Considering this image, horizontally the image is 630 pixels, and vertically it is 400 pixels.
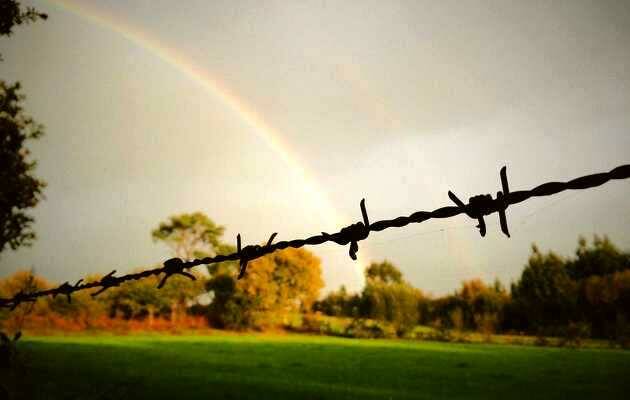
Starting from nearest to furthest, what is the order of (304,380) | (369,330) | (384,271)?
(304,380) → (369,330) → (384,271)

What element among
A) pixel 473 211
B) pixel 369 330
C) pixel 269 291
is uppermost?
pixel 473 211

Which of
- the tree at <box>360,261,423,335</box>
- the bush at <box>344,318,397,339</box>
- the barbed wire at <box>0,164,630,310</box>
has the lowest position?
the bush at <box>344,318,397,339</box>

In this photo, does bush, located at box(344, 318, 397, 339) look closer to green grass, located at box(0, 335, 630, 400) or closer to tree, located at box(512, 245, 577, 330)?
tree, located at box(512, 245, 577, 330)

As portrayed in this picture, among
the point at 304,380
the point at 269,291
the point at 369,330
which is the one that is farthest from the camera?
the point at 269,291

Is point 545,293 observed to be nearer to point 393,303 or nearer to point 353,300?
point 393,303

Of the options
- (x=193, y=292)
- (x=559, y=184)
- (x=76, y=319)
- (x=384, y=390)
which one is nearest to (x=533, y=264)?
(x=384, y=390)

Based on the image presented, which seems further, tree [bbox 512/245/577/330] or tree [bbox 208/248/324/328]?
tree [bbox 208/248/324/328]

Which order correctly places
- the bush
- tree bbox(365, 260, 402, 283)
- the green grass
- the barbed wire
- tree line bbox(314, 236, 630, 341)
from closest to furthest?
the barbed wire < the green grass < tree line bbox(314, 236, 630, 341) < the bush < tree bbox(365, 260, 402, 283)

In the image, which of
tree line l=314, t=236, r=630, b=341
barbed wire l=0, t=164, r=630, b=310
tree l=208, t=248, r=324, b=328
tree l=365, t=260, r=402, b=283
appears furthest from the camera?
tree l=365, t=260, r=402, b=283

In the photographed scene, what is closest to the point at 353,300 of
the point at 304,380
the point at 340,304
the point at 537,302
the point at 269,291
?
the point at 340,304

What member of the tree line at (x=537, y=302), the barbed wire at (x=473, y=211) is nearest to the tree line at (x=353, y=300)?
the tree line at (x=537, y=302)

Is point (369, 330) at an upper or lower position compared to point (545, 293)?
lower

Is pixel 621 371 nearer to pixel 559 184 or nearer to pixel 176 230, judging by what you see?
pixel 559 184

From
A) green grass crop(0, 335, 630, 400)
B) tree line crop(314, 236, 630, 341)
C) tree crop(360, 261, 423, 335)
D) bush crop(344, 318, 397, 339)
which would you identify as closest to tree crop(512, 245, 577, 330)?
tree line crop(314, 236, 630, 341)
